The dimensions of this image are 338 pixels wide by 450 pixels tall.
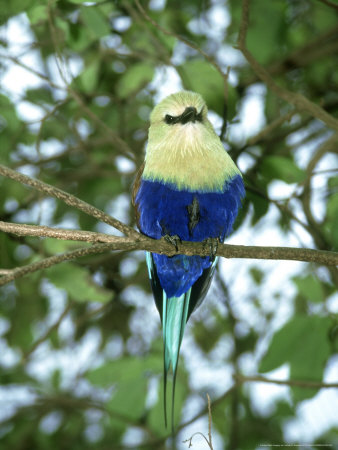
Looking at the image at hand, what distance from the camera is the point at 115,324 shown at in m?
4.55

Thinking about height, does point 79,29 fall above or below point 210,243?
above

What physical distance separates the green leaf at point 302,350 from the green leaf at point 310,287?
48cm

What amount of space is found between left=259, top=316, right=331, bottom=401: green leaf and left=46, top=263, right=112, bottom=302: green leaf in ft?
2.94

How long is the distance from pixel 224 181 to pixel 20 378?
2.50 metres

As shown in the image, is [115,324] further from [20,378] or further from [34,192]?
[34,192]

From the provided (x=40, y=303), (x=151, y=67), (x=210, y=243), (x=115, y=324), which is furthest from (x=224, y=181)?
(x=115, y=324)

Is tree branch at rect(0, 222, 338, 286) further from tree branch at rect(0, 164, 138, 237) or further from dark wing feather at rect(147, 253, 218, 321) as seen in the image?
dark wing feather at rect(147, 253, 218, 321)

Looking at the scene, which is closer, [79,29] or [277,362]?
[277,362]

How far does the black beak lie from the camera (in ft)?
8.80

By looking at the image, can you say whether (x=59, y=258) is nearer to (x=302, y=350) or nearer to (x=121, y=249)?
(x=121, y=249)

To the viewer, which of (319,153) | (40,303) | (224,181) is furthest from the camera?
(40,303)

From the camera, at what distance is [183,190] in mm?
2492

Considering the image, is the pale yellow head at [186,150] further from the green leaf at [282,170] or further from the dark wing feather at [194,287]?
the dark wing feather at [194,287]

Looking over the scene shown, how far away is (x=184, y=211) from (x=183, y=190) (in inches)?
4.4
